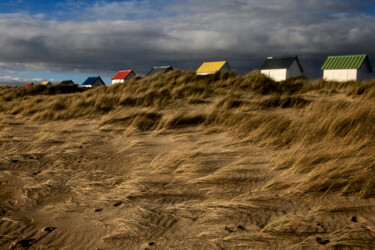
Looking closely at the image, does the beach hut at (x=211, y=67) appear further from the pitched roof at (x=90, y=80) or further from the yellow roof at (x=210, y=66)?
the pitched roof at (x=90, y=80)

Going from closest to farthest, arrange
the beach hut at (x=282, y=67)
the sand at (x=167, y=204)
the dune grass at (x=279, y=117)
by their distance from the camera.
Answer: the sand at (x=167, y=204) < the dune grass at (x=279, y=117) < the beach hut at (x=282, y=67)

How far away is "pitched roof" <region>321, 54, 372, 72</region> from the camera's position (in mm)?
21750

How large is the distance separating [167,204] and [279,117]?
3.21 meters

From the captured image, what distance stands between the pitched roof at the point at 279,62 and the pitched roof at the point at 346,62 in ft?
10.2

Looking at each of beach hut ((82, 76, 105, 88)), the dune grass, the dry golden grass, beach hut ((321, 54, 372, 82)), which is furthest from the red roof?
the dry golden grass

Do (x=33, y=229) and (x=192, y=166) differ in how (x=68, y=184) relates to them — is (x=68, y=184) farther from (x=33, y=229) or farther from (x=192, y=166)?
(x=192, y=166)

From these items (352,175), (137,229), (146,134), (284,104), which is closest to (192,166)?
(137,229)

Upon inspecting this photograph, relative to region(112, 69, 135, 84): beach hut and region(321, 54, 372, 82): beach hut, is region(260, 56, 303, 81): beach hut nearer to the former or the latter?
region(321, 54, 372, 82): beach hut

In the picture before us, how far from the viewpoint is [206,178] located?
3.05m

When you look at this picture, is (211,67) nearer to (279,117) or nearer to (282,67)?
(282,67)

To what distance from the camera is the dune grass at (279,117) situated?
283 centimetres

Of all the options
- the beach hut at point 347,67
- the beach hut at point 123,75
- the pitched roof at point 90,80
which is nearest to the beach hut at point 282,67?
the beach hut at point 347,67

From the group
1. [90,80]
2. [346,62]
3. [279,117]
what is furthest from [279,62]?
[90,80]

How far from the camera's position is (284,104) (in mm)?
7320
